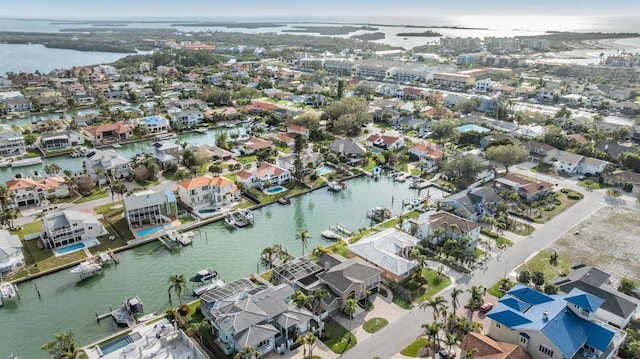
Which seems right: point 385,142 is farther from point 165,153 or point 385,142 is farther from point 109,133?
point 109,133

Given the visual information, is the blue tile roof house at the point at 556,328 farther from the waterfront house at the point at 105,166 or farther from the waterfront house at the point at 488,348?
the waterfront house at the point at 105,166

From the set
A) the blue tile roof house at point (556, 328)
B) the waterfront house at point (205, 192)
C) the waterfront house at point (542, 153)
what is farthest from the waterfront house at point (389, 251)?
the waterfront house at point (542, 153)

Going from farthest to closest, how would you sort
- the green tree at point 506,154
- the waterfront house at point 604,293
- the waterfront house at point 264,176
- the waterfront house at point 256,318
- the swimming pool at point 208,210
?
1. the green tree at point 506,154
2. the waterfront house at point 264,176
3. the swimming pool at point 208,210
4. the waterfront house at point 604,293
5. the waterfront house at point 256,318

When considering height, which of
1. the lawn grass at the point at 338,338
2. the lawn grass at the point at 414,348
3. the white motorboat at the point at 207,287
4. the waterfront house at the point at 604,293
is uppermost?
the waterfront house at the point at 604,293

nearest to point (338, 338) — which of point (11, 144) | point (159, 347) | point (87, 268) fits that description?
point (159, 347)

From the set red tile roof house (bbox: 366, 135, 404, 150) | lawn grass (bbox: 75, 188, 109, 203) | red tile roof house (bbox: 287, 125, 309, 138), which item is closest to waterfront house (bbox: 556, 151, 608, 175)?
red tile roof house (bbox: 366, 135, 404, 150)

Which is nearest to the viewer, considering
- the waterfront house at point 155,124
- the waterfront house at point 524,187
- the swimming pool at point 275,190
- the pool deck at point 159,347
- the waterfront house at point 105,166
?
the pool deck at point 159,347
